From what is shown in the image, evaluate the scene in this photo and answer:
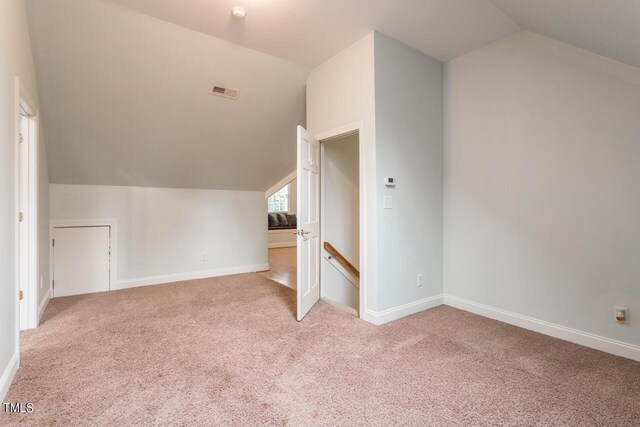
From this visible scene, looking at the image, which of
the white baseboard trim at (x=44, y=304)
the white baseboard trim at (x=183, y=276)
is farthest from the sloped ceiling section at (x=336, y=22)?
the white baseboard trim at (x=183, y=276)

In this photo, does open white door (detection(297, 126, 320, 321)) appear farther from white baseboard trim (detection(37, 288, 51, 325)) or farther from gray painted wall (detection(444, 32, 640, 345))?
white baseboard trim (detection(37, 288, 51, 325))

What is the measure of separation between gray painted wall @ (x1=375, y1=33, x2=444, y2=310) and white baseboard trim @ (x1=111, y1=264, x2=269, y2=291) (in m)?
2.79

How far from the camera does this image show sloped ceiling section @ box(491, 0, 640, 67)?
1685mm

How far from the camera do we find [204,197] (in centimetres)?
459

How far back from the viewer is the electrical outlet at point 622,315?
2139 millimetres

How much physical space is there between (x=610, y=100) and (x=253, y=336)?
3183 millimetres

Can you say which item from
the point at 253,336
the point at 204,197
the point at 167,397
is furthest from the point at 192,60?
the point at 167,397

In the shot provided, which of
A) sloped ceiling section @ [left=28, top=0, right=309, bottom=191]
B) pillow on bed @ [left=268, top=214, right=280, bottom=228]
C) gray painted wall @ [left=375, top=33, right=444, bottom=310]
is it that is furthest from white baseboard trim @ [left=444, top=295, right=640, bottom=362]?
pillow on bed @ [left=268, top=214, right=280, bottom=228]

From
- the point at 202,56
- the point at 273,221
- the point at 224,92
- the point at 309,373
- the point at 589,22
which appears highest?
the point at 202,56

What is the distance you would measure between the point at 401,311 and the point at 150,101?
3.31m

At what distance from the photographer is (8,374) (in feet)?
5.82

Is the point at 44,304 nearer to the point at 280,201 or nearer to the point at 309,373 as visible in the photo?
the point at 309,373

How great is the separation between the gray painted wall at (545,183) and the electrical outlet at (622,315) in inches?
1.2

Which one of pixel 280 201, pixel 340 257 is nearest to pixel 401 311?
pixel 340 257
